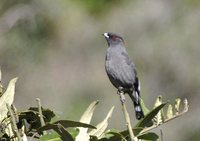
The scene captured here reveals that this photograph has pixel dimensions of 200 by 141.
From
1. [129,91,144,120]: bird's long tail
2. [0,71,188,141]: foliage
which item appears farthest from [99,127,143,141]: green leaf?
[129,91,144,120]: bird's long tail

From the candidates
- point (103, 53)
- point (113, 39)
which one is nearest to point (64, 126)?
point (113, 39)

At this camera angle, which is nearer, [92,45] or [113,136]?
[113,136]

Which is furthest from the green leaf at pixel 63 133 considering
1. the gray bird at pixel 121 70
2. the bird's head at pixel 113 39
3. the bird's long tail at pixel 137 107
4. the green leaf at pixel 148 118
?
the bird's head at pixel 113 39

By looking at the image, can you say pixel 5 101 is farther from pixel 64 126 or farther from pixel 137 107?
pixel 137 107

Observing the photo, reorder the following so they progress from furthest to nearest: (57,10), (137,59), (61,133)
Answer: (137,59) < (57,10) < (61,133)

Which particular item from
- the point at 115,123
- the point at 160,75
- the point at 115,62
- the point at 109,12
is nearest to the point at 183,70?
the point at 160,75

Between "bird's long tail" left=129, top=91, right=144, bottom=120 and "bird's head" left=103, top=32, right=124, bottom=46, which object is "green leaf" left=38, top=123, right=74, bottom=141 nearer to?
"bird's long tail" left=129, top=91, right=144, bottom=120

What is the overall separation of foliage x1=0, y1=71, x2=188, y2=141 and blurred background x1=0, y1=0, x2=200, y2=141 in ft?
29.6

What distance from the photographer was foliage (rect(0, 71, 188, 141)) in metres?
1.29

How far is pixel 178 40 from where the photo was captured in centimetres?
1441

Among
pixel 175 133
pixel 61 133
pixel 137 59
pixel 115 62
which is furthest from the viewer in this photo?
pixel 137 59

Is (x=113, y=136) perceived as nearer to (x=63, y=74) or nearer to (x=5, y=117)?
(x=5, y=117)

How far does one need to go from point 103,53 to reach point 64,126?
13.9 metres

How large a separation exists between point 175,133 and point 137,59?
1.80 m
